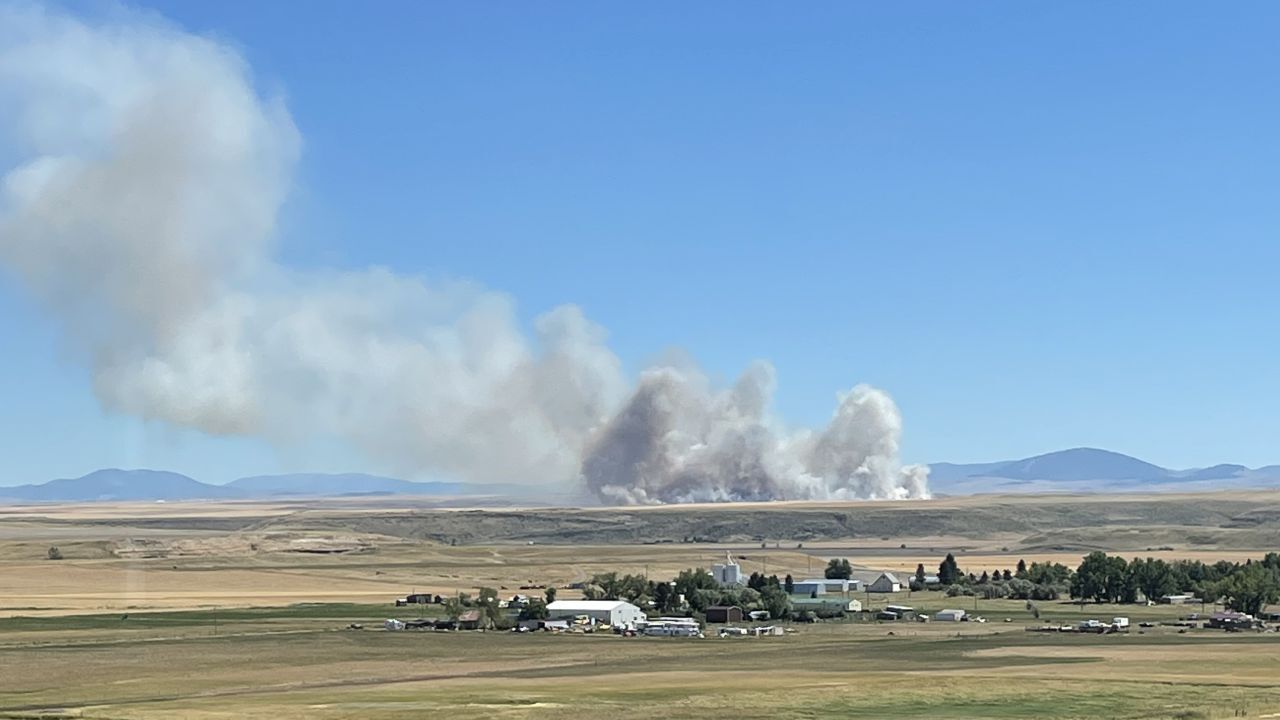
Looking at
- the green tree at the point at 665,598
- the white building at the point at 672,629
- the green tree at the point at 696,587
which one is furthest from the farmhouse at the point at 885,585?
the white building at the point at 672,629

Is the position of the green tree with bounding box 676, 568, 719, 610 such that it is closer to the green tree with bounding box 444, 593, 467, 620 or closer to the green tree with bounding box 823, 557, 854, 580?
the green tree with bounding box 444, 593, 467, 620

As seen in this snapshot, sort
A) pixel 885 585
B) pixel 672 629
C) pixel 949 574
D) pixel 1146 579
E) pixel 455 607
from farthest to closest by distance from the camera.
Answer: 1. pixel 949 574
2. pixel 885 585
3. pixel 1146 579
4. pixel 455 607
5. pixel 672 629

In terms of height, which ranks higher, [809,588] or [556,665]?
[809,588]

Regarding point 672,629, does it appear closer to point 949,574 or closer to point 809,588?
point 809,588

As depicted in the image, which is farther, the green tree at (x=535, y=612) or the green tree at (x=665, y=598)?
the green tree at (x=665, y=598)

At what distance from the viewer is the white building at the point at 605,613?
11019 cm

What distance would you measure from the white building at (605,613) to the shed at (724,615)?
13.8 feet

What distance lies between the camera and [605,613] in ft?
364

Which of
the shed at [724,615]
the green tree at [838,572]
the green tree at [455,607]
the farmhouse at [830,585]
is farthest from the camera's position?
the green tree at [838,572]

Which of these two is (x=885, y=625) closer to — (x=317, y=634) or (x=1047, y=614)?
(x=1047, y=614)

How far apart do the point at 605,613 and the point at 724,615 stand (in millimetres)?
7536

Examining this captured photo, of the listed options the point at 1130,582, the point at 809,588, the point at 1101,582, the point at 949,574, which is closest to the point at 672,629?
the point at 809,588

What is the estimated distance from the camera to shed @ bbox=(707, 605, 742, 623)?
113 m

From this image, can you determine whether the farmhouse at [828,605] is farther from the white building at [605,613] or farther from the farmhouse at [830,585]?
the white building at [605,613]
